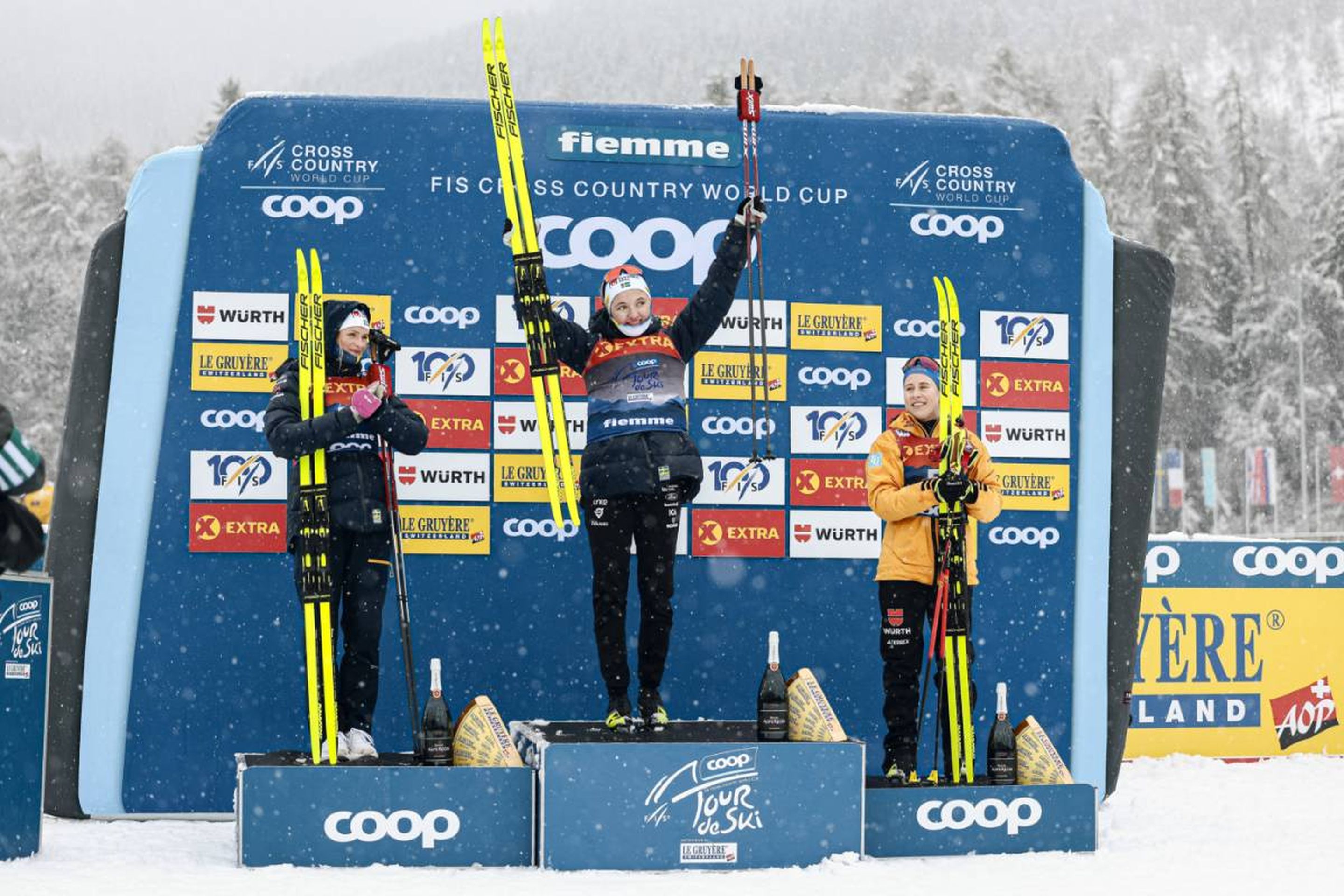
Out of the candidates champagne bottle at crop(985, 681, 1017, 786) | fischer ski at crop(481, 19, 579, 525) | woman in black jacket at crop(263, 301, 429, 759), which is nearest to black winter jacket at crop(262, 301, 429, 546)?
woman in black jacket at crop(263, 301, 429, 759)

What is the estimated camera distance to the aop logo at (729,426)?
640 cm

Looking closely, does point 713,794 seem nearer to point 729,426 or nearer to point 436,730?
point 436,730

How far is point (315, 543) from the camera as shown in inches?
209

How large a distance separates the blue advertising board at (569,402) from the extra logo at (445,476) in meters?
0.01

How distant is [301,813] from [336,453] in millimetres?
1309

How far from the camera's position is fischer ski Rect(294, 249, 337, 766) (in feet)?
17.2

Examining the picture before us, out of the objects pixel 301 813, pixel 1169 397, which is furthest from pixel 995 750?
pixel 1169 397

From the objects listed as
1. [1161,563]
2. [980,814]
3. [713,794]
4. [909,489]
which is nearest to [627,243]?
[909,489]

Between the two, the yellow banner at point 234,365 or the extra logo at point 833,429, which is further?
the extra logo at point 833,429

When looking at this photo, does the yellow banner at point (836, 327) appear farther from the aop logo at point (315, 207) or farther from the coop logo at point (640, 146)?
the aop logo at point (315, 207)

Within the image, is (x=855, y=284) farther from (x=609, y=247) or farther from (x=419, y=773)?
(x=419, y=773)

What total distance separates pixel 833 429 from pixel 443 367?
1.65 meters

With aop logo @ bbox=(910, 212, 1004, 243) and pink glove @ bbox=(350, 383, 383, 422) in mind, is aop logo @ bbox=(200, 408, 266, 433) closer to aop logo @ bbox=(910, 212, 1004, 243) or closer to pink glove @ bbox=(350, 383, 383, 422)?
pink glove @ bbox=(350, 383, 383, 422)

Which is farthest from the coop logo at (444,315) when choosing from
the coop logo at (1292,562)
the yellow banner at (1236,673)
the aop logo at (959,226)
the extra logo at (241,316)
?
the coop logo at (1292,562)
